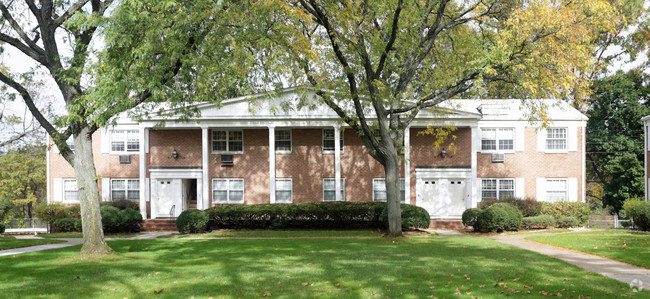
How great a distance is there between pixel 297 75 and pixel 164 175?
12366 millimetres

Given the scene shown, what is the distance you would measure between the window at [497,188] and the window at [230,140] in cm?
1315

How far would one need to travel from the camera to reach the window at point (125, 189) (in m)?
28.8

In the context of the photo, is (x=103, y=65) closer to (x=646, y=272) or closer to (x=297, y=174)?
(x=646, y=272)

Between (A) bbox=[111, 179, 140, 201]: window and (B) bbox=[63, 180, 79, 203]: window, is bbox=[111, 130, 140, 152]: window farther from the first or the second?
(B) bbox=[63, 180, 79, 203]: window

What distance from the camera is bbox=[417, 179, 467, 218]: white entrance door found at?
27.5 meters

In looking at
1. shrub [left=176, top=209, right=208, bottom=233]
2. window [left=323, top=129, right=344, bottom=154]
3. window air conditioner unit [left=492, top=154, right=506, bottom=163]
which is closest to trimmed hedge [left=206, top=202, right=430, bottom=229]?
shrub [left=176, top=209, right=208, bottom=233]

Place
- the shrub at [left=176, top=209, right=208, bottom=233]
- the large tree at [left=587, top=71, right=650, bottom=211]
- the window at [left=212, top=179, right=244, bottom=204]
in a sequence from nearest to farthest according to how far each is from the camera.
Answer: the shrub at [left=176, top=209, right=208, bottom=233], the window at [left=212, top=179, right=244, bottom=204], the large tree at [left=587, top=71, right=650, bottom=211]

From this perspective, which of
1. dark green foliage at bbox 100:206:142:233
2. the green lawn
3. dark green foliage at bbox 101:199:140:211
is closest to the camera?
the green lawn

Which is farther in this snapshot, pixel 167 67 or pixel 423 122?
pixel 423 122

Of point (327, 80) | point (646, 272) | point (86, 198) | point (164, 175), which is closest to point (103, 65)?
point (86, 198)

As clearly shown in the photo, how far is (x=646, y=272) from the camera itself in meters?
11.1

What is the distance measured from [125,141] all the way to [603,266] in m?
24.1

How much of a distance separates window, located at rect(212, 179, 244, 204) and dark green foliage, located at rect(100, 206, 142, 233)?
4.34m

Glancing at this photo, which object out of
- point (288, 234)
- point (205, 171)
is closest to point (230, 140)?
point (205, 171)
